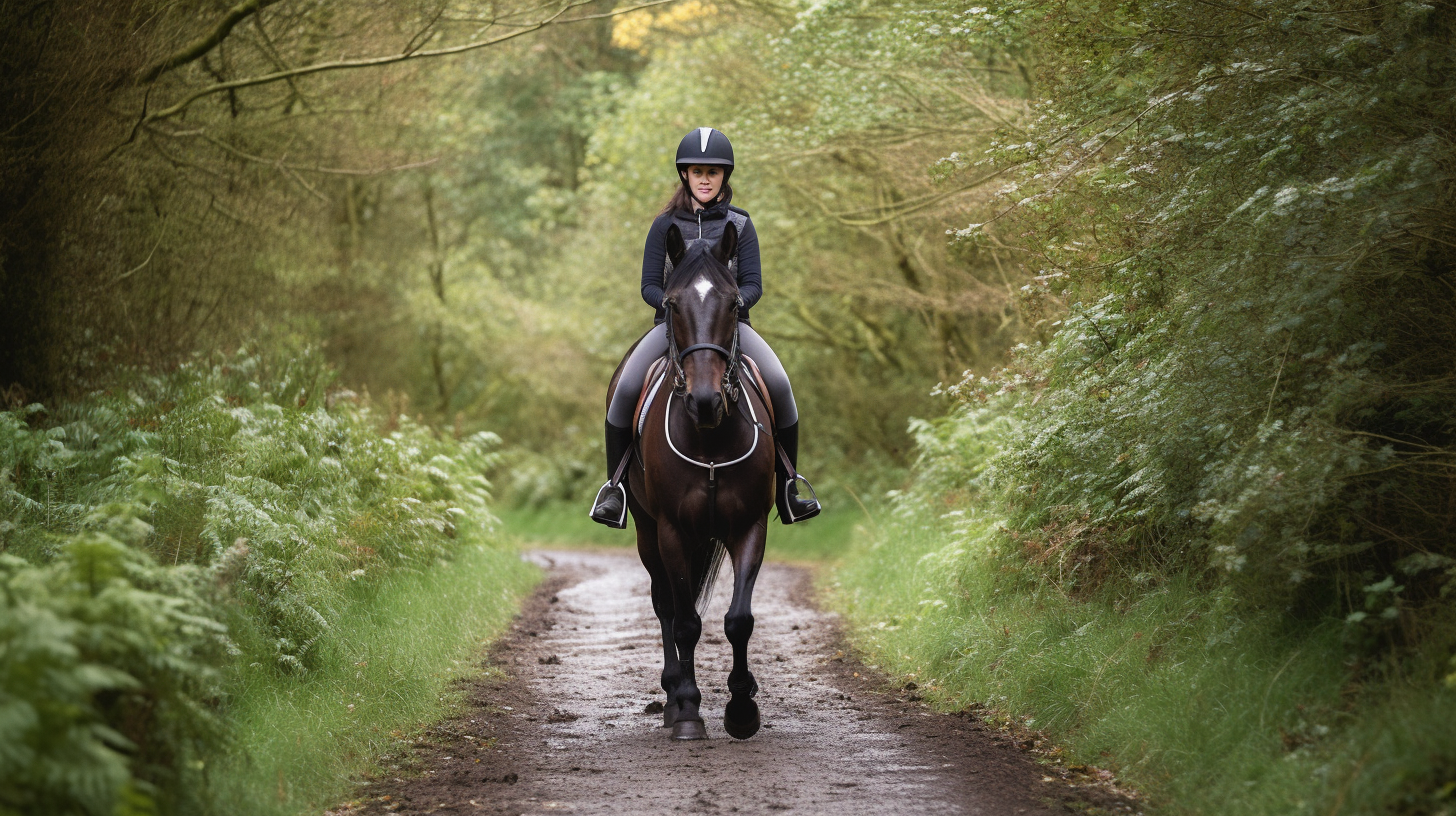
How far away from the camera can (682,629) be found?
7457mm

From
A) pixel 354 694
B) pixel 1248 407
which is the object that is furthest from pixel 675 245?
pixel 354 694

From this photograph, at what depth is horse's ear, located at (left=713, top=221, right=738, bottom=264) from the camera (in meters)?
7.04

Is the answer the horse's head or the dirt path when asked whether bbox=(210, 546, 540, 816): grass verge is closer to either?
the dirt path

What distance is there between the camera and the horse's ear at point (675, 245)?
700 cm

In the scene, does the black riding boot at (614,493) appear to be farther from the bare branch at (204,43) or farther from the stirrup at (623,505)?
the bare branch at (204,43)

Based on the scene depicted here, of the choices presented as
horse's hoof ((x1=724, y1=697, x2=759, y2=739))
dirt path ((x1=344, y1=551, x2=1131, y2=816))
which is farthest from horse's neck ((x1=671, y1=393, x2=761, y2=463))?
dirt path ((x1=344, y1=551, x2=1131, y2=816))

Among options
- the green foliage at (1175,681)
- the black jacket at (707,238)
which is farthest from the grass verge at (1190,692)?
the black jacket at (707,238)

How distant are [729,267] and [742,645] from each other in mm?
2203

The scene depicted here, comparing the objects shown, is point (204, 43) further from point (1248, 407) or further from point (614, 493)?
point (1248, 407)

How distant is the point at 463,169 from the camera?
35531mm

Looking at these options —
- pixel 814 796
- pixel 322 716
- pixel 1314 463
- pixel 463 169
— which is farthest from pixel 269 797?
pixel 463 169

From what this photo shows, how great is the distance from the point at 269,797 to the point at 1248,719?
13.9 feet

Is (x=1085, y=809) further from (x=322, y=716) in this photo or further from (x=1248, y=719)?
(x=322, y=716)

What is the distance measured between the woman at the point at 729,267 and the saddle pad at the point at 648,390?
0.12 m
